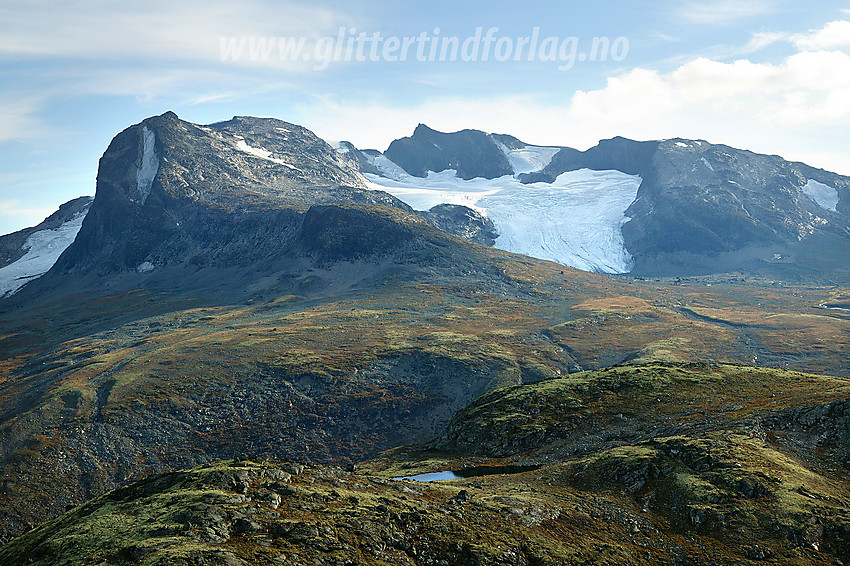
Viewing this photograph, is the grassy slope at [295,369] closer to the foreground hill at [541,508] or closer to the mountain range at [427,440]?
the mountain range at [427,440]

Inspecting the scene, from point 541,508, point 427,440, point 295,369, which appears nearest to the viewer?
point 541,508

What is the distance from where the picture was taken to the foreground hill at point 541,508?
1398 inches

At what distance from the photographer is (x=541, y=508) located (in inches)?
1816

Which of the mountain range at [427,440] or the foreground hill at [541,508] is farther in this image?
the mountain range at [427,440]

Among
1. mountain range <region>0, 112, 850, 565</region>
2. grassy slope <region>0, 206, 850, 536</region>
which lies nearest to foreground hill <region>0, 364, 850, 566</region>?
mountain range <region>0, 112, 850, 565</region>

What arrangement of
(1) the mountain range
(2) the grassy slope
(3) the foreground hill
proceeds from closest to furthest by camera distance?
(3) the foreground hill
(1) the mountain range
(2) the grassy slope

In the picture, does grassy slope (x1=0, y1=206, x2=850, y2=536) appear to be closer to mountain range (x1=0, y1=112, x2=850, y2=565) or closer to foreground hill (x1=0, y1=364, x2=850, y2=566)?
mountain range (x1=0, y1=112, x2=850, y2=565)

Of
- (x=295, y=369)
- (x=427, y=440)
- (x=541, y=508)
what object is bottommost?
(x=427, y=440)

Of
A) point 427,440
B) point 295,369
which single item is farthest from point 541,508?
point 295,369

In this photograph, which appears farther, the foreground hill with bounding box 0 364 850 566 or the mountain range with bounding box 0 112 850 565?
the mountain range with bounding box 0 112 850 565

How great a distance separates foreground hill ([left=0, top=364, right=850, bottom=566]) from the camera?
3550cm

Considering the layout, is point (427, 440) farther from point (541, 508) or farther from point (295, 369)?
point (541, 508)

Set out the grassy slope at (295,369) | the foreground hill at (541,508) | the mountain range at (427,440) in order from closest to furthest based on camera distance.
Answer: the foreground hill at (541,508)
the mountain range at (427,440)
the grassy slope at (295,369)

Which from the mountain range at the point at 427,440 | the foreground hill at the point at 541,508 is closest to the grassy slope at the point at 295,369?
the mountain range at the point at 427,440
